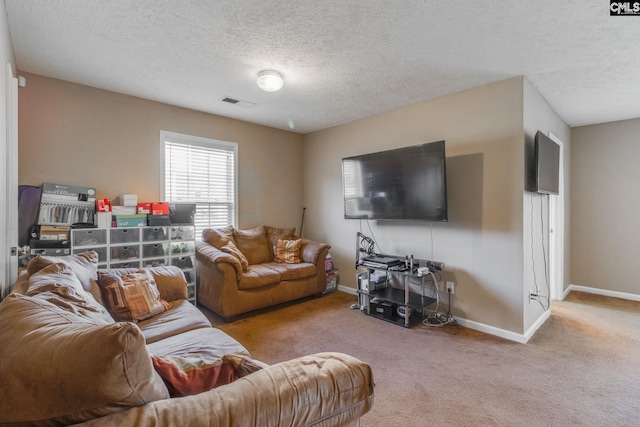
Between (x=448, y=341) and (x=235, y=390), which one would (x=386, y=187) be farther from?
(x=235, y=390)

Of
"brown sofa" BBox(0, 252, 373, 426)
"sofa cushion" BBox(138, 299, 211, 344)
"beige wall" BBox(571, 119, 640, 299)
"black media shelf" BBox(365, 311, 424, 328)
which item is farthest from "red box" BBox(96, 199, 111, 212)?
"beige wall" BBox(571, 119, 640, 299)

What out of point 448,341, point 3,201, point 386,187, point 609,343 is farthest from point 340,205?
point 3,201

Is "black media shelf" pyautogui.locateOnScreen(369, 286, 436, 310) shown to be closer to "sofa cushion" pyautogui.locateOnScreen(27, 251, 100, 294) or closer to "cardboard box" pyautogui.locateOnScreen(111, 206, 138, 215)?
"sofa cushion" pyautogui.locateOnScreen(27, 251, 100, 294)

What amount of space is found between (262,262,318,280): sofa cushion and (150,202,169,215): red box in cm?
138

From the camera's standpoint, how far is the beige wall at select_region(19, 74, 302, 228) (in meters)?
2.87

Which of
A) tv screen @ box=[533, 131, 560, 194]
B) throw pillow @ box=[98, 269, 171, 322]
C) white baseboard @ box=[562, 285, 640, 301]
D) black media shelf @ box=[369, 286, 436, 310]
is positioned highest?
tv screen @ box=[533, 131, 560, 194]

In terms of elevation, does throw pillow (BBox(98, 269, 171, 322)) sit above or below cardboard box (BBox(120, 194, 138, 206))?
below

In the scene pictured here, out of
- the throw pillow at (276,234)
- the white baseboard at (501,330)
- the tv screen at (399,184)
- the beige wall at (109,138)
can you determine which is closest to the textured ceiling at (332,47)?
the beige wall at (109,138)

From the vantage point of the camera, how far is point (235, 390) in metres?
0.83

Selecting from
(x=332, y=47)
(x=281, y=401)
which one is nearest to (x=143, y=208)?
(x=332, y=47)

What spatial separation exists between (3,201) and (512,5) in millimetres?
3307

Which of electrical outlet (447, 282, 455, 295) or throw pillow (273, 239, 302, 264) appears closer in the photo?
electrical outlet (447, 282, 455, 295)

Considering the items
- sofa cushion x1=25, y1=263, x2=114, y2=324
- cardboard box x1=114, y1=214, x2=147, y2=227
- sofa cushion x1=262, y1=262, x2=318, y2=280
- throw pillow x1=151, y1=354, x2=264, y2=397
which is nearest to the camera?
throw pillow x1=151, y1=354, x2=264, y2=397

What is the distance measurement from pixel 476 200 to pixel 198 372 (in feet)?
9.90
